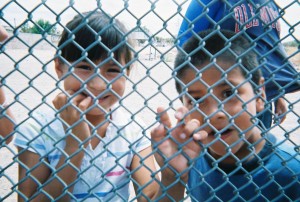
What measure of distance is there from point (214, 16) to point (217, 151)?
2.80 ft

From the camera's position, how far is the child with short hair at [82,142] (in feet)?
4.21

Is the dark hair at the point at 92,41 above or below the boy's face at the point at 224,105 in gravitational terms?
above

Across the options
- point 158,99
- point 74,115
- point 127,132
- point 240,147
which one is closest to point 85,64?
point 74,115

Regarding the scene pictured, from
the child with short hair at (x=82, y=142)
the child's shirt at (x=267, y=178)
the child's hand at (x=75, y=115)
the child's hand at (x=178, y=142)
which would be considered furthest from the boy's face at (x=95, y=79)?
the child's shirt at (x=267, y=178)

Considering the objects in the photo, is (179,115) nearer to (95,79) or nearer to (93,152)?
(95,79)

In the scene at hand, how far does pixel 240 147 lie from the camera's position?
5.40 feet

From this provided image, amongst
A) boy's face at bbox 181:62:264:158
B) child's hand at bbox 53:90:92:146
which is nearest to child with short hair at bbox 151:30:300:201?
boy's face at bbox 181:62:264:158

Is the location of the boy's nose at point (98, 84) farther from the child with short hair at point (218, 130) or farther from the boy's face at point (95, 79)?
the child with short hair at point (218, 130)

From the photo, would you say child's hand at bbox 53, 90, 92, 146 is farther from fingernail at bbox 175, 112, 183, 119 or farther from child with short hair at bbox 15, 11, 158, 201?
fingernail at bbox 175, 112, 183, 119

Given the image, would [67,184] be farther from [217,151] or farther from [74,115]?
[217,151]

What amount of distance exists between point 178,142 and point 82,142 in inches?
14.6

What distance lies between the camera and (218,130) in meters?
1.44

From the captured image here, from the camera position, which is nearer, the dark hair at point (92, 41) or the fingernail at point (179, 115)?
the fingernail at point (179, 115)

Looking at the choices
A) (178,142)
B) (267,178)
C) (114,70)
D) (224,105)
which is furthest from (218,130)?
(114,70)
